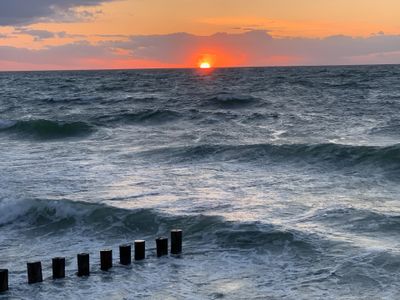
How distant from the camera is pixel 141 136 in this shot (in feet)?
108

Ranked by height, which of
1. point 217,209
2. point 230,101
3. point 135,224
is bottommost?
point 135,224

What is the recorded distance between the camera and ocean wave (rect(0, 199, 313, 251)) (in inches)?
514

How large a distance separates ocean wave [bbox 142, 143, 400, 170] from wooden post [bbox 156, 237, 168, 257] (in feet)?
39.3

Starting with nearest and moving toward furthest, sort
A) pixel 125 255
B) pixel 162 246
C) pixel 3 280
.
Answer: pixel 3 280 → pixel 125 255 → pixel 162 246

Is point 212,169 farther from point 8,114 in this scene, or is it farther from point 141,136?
point 8,114

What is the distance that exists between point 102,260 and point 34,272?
1.38m

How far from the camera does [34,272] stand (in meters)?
10.3

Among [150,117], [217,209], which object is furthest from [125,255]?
[150,117]

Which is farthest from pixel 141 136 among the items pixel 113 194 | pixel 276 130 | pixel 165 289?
pixel 165 289

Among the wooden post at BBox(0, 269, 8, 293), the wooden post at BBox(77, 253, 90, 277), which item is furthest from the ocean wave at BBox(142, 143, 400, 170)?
the wooden post at BBox(0, 269, 8, 293)

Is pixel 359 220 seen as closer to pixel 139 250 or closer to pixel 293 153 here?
pixel 139 250

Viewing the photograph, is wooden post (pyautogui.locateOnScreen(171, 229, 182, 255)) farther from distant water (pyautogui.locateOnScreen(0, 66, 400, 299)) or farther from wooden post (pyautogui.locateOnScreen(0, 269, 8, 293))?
wooden post (pyautogui.locateOnScreen(0, 269, 8, 293))

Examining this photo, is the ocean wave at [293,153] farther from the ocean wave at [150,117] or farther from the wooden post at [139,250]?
the ocean wave at [150,117]

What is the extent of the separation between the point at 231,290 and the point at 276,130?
23.8 m
